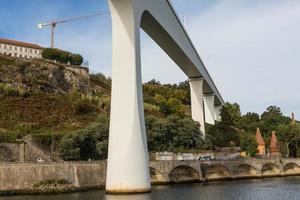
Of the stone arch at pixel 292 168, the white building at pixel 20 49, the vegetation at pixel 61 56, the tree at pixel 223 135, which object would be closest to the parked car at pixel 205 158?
the stone arch at pixel 292 168

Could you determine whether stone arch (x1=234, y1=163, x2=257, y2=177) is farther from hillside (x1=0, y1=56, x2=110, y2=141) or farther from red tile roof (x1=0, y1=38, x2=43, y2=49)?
red tile roof (x1=0, y1=38, x2=43, y2=49)

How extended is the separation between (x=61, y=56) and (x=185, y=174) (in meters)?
42.1

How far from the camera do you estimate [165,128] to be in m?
56.2

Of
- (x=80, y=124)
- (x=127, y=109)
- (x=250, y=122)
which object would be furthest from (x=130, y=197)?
(x=250, y=122)

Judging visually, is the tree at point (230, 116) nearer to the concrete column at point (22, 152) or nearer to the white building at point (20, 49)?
the white building at point (20, 49)

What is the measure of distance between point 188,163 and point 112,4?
2121 cm

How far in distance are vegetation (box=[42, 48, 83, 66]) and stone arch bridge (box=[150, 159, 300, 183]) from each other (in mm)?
39090

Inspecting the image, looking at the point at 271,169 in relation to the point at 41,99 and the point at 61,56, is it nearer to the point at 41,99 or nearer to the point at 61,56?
the point at 41,99

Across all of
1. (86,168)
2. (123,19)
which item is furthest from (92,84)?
(123,19)

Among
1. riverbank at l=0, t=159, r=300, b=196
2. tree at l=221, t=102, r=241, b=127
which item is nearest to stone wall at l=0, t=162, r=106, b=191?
riverbank at l=0, t=159, r=300, b=196

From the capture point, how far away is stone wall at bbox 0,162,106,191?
35000 millimetres

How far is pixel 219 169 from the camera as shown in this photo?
53469 millimetres

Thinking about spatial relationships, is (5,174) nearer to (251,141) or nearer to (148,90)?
(251,141)

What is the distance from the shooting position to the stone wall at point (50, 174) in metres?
35.0
